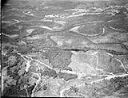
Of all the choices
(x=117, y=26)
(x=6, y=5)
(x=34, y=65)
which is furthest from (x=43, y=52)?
(x=6, y=5)

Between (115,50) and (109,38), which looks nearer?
(115,50)

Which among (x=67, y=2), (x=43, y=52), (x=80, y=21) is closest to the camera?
(x=43, y=52)

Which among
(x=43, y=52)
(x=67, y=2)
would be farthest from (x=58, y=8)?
(x=43, y=52)

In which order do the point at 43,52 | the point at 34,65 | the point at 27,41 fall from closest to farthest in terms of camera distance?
the point at 34,65 → the point at 43,52 → the point at 27,41

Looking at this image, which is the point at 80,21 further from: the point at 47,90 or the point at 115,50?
the point at 47,90

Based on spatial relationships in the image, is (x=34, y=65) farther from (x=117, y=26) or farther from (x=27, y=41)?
(x=117, y=26)

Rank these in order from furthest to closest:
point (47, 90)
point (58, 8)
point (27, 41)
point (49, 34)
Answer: point (58, 8), point (49, 34), point (27, 41), point (47, 90)
